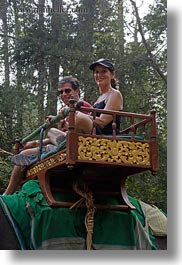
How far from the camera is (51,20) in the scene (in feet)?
7.47

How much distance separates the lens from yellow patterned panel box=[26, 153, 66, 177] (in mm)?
1827

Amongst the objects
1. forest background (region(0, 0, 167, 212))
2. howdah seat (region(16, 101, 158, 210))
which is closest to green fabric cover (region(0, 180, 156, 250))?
howdah seat (region(16, 101, 158, 210))

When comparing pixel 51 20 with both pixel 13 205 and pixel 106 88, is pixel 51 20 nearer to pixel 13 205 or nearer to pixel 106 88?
pixel 106 88

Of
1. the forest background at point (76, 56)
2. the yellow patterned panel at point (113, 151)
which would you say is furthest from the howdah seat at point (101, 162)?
the forest background at point (76, 56)

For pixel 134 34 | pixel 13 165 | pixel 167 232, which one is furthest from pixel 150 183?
pixel 134 34

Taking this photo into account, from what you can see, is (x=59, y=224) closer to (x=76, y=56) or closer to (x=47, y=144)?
(x=47, y=144)

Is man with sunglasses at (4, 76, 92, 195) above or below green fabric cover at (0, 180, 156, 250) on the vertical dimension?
above

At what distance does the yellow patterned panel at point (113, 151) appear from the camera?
1.79 m

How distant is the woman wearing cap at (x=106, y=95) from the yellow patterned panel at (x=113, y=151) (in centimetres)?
8

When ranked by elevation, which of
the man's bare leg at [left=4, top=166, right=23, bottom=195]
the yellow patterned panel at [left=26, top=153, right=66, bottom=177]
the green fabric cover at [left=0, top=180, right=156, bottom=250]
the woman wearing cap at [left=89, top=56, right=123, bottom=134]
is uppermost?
the woman wearing cap at [left=89, top=56, right=123, bottom=134]

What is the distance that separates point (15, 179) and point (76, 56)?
621mm

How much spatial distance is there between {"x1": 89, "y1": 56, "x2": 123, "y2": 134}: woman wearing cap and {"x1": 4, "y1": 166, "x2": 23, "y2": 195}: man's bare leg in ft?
1.15

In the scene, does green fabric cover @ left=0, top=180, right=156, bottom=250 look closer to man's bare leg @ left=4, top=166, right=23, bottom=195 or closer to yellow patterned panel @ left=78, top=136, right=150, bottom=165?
man's bare leg @ left=4, top=166, right=23, bottom=195

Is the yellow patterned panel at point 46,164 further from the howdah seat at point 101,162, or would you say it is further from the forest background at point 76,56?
the forest background at point 76,56
